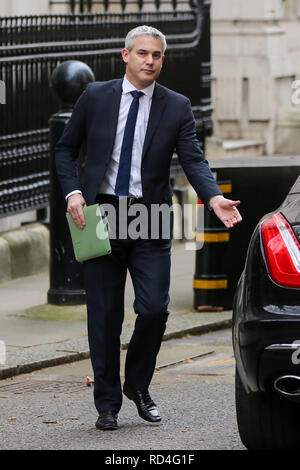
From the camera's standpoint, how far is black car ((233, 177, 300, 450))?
550 centimetres

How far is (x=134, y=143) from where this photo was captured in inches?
265

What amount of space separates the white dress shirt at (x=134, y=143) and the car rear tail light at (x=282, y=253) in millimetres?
1097

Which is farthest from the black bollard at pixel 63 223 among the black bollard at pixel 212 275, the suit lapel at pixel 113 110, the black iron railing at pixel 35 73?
the suit lapel at pixel 113 110

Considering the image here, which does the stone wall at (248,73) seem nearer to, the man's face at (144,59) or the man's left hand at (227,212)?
the man's face at (144,59)

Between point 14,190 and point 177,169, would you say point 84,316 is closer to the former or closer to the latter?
point 14,190

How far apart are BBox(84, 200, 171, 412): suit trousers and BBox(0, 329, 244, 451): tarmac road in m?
0.26

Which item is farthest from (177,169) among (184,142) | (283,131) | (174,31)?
(184,142)

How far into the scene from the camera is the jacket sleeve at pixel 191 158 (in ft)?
→ 21.8

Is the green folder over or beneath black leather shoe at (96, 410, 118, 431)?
over

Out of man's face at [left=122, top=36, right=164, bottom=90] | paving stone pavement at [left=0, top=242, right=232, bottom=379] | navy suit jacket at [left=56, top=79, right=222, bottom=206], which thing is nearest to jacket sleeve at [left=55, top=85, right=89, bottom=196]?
navy suit jacket at [left=56, top=79, right=222, bottom=206]

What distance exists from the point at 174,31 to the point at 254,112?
12.8ft

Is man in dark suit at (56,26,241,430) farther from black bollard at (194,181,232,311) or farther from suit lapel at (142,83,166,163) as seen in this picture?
black bollard at (194,181,232,311)

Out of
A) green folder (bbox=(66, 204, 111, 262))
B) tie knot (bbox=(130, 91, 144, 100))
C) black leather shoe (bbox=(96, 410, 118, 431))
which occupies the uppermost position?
tie knot (bbox=(130, 91, 144, 100))

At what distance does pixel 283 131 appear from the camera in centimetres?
1922
